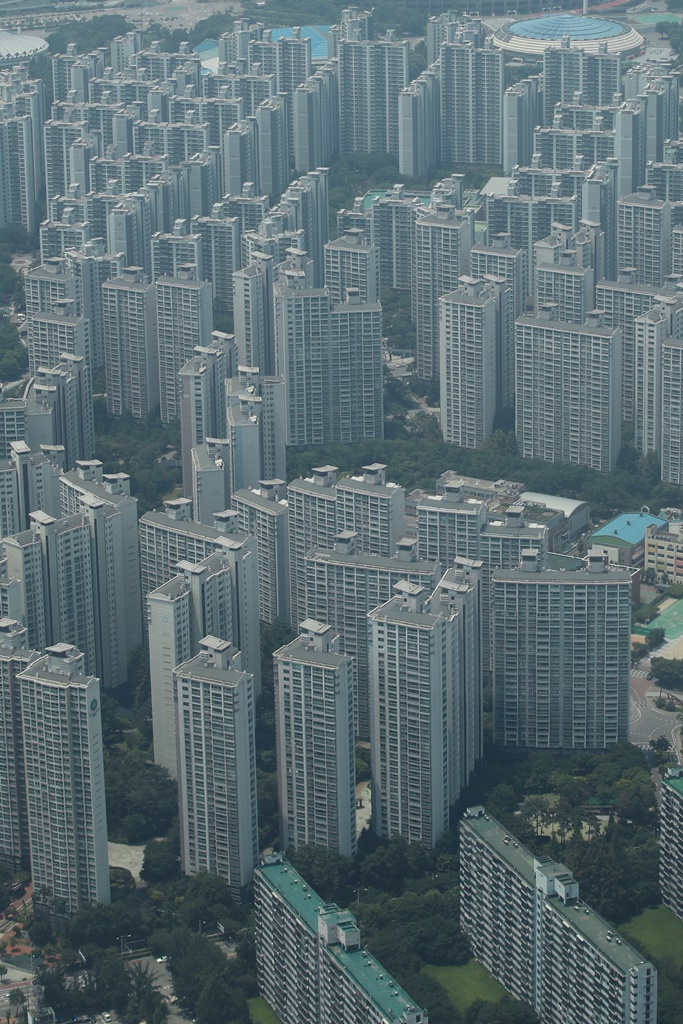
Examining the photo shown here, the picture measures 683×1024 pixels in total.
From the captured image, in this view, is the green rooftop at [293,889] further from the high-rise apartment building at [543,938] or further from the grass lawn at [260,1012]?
the high-rise apartment building at [543,938]

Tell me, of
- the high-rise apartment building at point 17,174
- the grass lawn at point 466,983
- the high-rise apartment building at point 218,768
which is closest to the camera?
the grass lawn at point 466,983

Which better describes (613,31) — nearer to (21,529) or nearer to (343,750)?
(21,529)

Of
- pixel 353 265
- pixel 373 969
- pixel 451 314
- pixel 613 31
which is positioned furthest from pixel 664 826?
pixel 613 31

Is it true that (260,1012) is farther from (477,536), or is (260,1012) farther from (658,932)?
(477,536)

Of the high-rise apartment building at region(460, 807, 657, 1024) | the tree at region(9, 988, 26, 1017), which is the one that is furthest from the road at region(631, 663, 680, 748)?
the tree at region(9, 988, 26, 1017)

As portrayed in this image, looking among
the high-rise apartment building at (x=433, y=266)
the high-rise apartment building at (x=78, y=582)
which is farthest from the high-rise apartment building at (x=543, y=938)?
the high-rise apartment building at (x=433, y=266)

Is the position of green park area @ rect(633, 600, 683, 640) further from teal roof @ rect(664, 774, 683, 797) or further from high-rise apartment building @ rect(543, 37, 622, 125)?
high-rise apartment building @ rect(543, 37, 622, 125)
